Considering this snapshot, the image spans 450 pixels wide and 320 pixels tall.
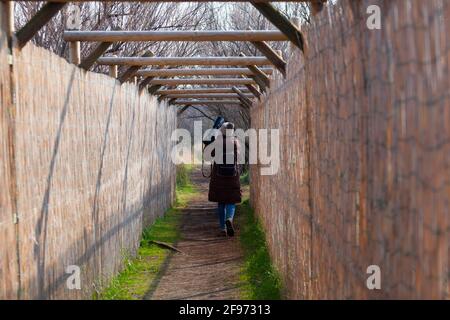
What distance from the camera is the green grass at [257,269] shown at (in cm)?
617

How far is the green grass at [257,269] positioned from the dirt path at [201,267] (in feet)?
0.37

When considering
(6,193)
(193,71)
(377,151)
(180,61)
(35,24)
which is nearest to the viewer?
(377,151)

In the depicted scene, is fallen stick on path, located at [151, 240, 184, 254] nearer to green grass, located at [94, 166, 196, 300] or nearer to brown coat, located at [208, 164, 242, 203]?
green grass, located at [94, 166, 196, 300]

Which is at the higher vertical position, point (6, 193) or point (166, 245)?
point (6, 193)

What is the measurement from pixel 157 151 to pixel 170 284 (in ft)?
16.4

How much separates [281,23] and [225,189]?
5.90 m

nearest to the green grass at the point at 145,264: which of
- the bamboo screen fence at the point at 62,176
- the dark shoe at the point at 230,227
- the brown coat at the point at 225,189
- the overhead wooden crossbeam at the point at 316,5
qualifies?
the bamboo screen fence at the point at 62,176

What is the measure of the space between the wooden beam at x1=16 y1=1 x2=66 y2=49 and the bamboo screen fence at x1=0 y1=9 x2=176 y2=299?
10cm

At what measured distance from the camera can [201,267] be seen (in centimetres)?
802

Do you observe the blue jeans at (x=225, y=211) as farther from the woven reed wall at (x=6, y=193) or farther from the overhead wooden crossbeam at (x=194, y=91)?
the woven reed wall at (x=6, y=193)

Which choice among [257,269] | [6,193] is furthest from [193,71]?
[6,193]

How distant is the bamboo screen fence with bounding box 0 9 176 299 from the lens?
362 centimetres

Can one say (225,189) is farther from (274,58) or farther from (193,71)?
(274,58)

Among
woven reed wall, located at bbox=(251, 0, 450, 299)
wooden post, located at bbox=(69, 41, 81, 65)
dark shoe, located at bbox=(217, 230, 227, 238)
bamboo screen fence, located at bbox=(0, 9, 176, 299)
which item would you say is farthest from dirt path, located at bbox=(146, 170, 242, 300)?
wooden post, located at bbox=(69, 41, 81, 65)
